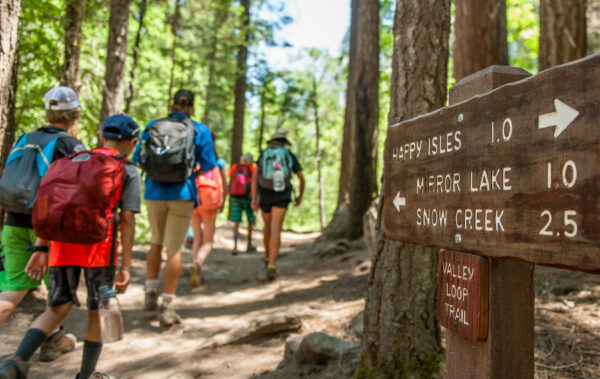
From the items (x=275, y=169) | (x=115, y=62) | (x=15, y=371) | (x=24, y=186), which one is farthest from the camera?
(x=275, y=169)

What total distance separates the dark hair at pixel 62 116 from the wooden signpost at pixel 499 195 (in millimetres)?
2668

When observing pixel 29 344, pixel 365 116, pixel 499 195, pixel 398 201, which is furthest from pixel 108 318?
pixel 365 116

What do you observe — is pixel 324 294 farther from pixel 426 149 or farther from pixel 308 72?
pixel 308 72

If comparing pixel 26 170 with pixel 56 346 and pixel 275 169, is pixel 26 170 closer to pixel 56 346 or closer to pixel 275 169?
pixel 56 346

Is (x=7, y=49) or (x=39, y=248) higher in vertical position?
(x=7, y=49)

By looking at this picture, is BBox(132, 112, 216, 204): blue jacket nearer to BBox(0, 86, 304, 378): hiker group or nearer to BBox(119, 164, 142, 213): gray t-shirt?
BBox(0, 86, 304, 378): hiker group

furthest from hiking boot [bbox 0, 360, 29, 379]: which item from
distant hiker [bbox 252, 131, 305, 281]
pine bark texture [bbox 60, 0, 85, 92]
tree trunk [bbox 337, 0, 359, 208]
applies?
tree trunk [bbox 337, 0, 359, 208]

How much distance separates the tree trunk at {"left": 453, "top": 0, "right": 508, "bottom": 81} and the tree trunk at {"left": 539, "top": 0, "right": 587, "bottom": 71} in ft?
2.20

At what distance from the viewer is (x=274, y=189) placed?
682 cm

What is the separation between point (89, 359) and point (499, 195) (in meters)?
2.81

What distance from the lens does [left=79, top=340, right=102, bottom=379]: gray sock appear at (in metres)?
3.02

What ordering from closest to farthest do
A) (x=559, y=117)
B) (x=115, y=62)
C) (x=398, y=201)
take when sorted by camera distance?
(x=559, y=117) → (x=398, y=201) → (x=115, y=62)

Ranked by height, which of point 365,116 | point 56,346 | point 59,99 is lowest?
point 56,346

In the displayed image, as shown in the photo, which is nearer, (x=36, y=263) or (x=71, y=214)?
(x=71, y=214)
